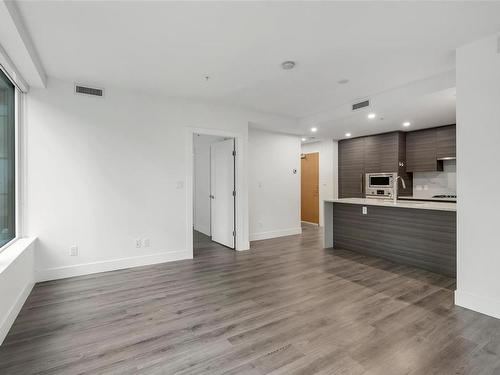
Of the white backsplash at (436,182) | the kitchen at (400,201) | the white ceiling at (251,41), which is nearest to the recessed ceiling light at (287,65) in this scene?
the white ceiling at (251,41)

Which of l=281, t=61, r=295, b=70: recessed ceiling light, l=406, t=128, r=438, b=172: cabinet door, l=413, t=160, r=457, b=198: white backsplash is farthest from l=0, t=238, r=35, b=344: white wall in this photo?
l=413, t=160, r=457, b=198: white backsplash

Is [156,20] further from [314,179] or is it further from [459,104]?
[314,179]

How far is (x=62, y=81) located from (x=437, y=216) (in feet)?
18.4

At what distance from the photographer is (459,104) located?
2812mm

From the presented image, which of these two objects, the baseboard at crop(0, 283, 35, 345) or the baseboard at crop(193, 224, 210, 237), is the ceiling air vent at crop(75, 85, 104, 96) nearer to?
the baseboard at crop(0, 283, 35, 345)

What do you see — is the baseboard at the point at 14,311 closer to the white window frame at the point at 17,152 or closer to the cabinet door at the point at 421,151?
the white window frame at the point at 17,152

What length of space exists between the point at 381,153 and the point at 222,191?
4073 millimetres

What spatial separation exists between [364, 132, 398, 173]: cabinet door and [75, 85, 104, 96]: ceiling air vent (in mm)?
6039

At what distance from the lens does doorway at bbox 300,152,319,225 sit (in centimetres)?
804

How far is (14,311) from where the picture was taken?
259 centimetres

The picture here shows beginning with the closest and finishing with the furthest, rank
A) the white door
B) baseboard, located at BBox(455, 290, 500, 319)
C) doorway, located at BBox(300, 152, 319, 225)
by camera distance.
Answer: baseboard, located at BBox(455, 290, 500, 319) → the white door → doorway, located at BBox(300, 152, 319, 225)

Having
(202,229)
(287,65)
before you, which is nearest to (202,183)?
(202,229)

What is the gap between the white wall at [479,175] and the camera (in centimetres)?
257

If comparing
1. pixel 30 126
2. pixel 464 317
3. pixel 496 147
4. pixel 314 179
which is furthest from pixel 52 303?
pixel 314 179
